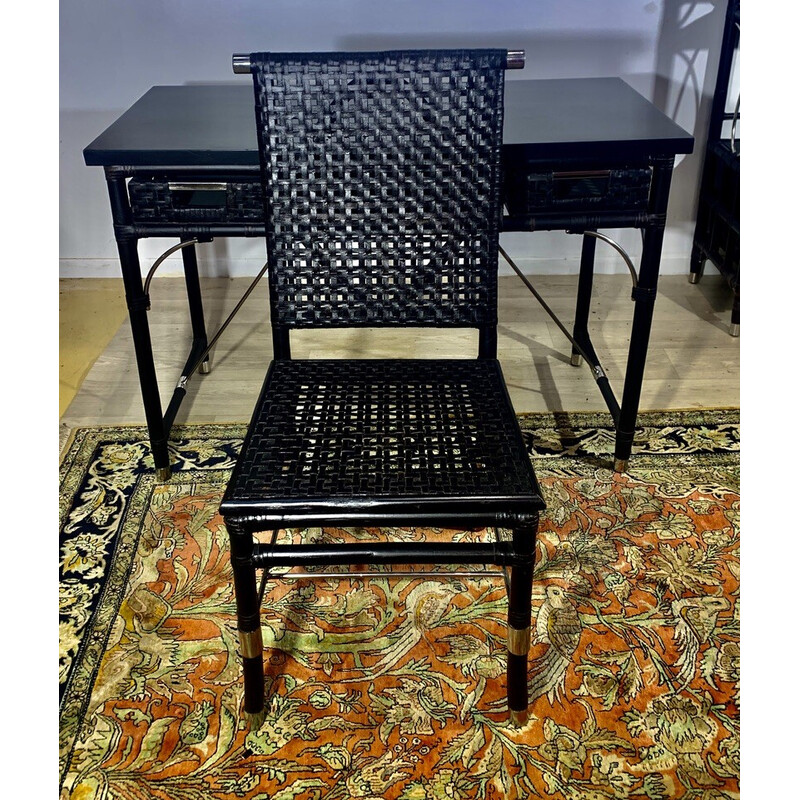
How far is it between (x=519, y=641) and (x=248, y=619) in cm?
43

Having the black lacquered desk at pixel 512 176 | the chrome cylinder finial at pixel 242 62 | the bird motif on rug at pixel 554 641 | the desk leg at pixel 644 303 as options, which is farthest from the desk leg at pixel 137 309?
the desk leg at pixel 644 303

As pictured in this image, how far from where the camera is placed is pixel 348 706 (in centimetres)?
144

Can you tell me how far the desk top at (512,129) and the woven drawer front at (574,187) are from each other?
0.03 m

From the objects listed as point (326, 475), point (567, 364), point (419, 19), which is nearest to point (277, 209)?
point (326, 475)

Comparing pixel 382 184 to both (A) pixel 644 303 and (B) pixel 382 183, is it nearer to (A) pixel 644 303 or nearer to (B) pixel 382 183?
(B) pixel 382 183

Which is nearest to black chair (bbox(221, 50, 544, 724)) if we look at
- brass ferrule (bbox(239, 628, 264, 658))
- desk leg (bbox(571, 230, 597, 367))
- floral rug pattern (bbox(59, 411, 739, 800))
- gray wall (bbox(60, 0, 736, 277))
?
brass ferrule (bbox(239, 628, 264, 658))

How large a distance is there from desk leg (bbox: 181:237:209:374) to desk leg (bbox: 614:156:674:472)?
3.76 feet

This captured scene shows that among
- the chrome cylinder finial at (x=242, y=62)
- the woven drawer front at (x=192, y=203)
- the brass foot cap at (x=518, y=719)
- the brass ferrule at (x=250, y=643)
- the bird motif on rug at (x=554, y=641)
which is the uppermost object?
the chrome cylinder finial at (x=242, y=62)

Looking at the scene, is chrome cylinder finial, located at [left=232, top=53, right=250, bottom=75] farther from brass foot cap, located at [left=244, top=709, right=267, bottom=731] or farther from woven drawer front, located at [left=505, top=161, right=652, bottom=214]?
brass foot cap, located at [left=244, top=709, right=267, bottom=731]

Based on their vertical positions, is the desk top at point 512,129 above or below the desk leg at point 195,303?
above

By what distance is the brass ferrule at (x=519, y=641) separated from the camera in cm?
134

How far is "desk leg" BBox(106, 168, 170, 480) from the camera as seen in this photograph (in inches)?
66.5

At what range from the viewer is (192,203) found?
1726 millimetres

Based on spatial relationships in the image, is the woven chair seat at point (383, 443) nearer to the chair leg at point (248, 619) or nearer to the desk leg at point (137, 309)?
the chair leg at point (248, 619)
